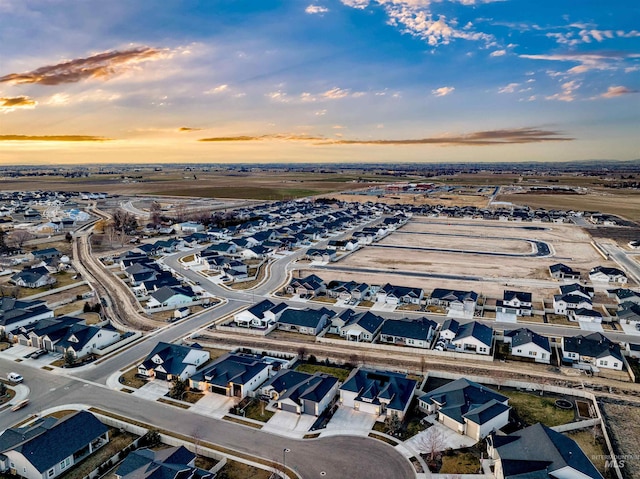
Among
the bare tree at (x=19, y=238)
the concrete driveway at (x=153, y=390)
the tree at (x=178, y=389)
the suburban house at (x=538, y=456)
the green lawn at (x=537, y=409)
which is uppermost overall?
the bare tree at (x=19, y=238)

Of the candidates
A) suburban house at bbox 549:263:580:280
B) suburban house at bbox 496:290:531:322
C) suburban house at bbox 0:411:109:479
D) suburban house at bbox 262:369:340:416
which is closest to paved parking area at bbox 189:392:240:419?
suburban house at bbox 262:369:340:416

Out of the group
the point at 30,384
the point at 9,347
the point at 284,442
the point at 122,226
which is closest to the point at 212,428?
the point at 284,442

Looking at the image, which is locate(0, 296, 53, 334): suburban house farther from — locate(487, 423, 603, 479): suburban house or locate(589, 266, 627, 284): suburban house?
locate(589, 266, 627, 284): suburban house

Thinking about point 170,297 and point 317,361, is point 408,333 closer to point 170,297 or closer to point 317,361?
point 317,361

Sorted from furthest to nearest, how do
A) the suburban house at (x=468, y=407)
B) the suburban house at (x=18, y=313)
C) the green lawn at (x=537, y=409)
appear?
the suburban house at (x=18, y=313) → the green lawn at (x=537, y=409) → the suburban house at (x=468, y=407)

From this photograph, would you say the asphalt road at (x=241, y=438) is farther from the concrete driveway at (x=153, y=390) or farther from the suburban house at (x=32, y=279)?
the suburban house at (x=32, y=279)

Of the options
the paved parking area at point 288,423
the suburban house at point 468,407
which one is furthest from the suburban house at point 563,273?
the paved parking area at point 288,423

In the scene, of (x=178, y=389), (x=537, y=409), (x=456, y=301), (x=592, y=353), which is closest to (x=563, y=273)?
(x=456, y=301)

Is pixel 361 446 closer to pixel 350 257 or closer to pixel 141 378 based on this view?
pixel 141 378
